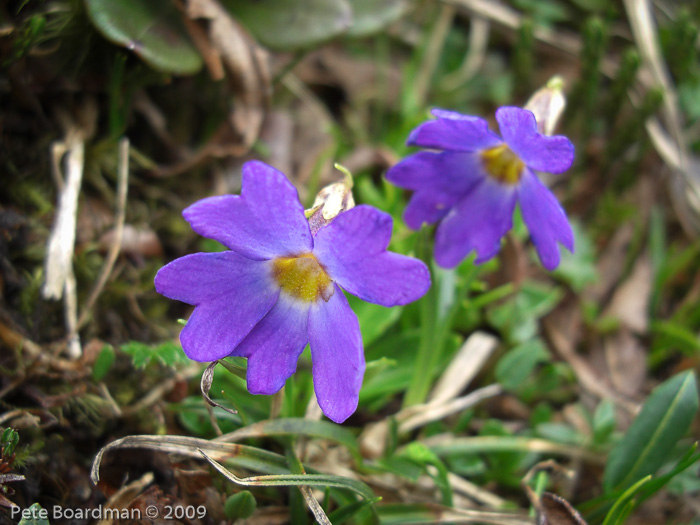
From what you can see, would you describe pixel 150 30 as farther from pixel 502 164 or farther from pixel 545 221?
pixel 545 221

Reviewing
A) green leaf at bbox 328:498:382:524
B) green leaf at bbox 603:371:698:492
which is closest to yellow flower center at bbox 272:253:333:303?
green leaf at bbox 328:498:382:524

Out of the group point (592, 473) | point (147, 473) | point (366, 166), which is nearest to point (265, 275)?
point (147, 473)

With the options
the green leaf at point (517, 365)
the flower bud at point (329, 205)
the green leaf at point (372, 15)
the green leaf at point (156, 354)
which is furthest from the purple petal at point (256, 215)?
the green leaf at point (372, 15)

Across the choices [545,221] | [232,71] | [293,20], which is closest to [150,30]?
[232,71]

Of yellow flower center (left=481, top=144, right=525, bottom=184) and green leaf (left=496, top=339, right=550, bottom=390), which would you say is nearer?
yellow flower center (left=481, top=144, right=525, bottom=184)

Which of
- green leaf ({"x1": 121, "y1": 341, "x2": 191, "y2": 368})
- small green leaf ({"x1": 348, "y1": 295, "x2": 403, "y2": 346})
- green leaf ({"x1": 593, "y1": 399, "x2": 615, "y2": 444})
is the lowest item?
green leaf ({"x1": 593, "y1": 399, "x2": 615, "y2": 444})

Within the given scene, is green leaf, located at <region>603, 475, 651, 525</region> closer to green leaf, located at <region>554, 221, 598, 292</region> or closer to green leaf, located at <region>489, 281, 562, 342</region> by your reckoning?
green leaf, located at <region>489, 281, 562, 342</region>
